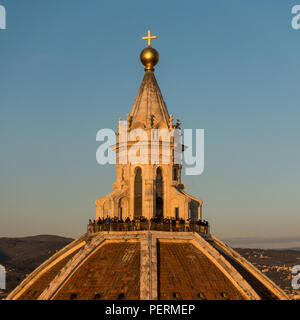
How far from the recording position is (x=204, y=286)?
36500 millimetres

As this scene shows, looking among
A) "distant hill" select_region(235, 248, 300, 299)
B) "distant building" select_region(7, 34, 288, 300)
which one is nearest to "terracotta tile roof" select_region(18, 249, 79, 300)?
"distant building" select_region(7, 34, 288, 300)

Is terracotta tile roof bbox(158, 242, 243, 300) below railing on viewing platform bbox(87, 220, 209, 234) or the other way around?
below

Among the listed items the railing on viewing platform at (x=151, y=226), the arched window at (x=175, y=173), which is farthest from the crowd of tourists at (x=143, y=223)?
the arched window at (x=175, y=173)

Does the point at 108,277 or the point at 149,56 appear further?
the point at 149,56

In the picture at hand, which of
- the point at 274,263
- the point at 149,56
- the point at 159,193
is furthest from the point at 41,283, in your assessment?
the point at 274,263

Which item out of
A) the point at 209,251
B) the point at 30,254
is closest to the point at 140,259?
the point at 209,251

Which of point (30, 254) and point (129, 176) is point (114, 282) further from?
point (30, 254)

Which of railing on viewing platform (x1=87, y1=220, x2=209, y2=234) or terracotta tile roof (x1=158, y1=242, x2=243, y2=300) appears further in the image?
railing on viewing platform (x1=87, y1=220, x2=209, y2=234)

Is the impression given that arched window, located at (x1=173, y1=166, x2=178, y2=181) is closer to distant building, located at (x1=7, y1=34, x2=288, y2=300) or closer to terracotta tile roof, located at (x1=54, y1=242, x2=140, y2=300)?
distant building, located at (x1=7, y1=34, x2=288, y2=300)

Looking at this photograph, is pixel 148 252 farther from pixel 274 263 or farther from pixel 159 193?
pixel 274 263

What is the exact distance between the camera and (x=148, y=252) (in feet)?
125

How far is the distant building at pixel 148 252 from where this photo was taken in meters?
36.1

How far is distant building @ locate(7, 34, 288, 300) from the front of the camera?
118ft
